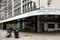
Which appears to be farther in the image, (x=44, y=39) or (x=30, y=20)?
(x=30, y=20)

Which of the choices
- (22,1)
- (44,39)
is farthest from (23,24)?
(44,39)

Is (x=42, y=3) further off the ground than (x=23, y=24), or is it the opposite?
(x=42, y=3)

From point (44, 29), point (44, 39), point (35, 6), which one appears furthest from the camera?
point (44, 29)

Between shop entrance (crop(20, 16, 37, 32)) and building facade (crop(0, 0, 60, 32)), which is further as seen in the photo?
shop entrance (crop(20, 16, 37, 32))

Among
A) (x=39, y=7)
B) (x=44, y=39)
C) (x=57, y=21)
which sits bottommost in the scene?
(x=44, y=39)

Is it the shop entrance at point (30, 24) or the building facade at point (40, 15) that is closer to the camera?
the building facade at point (40, 15)

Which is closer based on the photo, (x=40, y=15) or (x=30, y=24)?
(x=40, y=15)

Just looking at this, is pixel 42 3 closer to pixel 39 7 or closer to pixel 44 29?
pixel 39 7

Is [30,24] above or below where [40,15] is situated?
below

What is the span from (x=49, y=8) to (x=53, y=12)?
3.31 ft

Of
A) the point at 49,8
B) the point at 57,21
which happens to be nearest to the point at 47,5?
the point at 49,8

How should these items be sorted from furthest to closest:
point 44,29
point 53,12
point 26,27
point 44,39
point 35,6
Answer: point 26,27, point 44,29, point 35,6, point 53,12, point 44,39

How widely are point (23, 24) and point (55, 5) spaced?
43.4ft

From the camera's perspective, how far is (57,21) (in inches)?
1439
